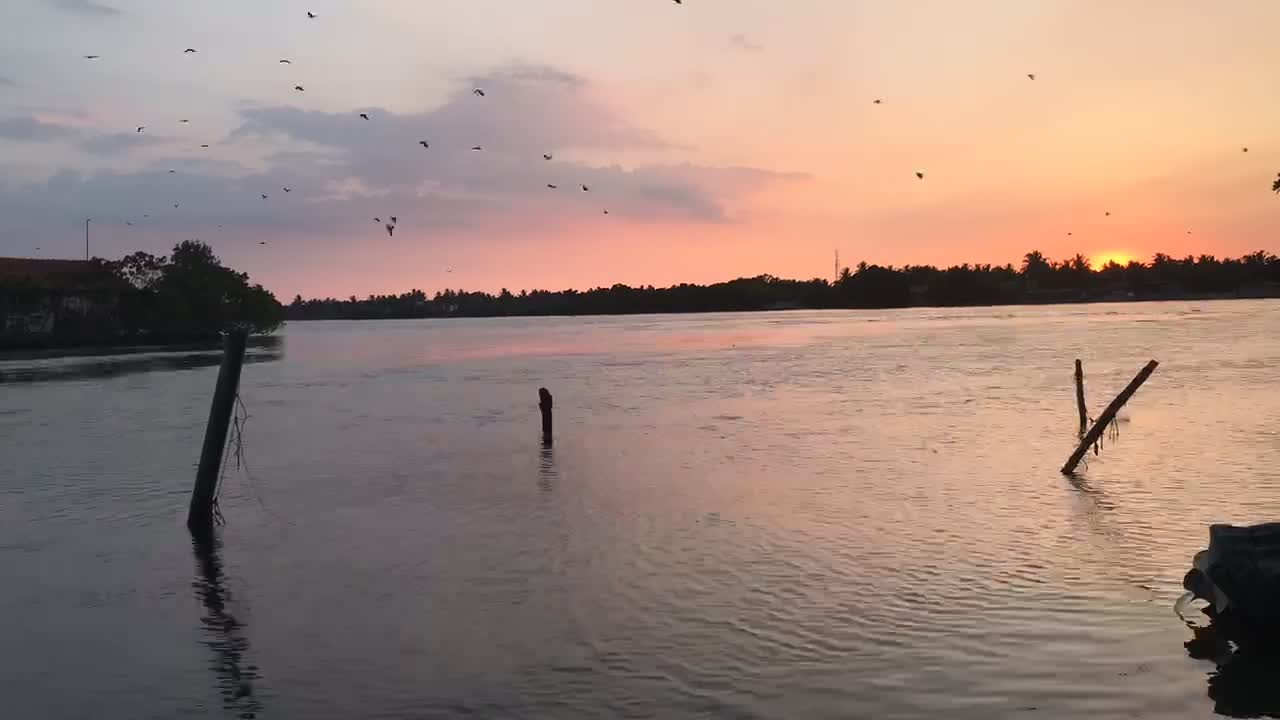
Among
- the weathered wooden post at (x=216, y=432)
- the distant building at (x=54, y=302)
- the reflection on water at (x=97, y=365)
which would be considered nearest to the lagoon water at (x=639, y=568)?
the weathered wooden post at (x=216, y=432)

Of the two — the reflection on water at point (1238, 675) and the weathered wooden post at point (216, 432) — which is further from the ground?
the weathered wooden post at point (216, 432)

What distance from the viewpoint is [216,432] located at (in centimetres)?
1806

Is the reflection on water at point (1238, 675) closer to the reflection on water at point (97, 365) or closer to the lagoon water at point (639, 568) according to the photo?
the lagoon water at point (639, 568)

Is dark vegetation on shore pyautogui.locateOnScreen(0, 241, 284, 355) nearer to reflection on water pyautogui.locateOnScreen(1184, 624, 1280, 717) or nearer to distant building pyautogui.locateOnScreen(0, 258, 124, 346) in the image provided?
distant building pyautogui.locateOnScreen(0, 258, 124, 346)

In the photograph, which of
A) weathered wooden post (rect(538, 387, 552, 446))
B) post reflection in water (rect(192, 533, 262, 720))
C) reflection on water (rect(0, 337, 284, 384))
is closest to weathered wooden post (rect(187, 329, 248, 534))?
post reflection in water (rect(192, 533, 262, 720))

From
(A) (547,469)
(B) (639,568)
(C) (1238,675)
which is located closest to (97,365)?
(A) (547,469)

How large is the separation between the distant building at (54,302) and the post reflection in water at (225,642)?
9283 cm

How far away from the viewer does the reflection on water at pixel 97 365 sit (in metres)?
66.6

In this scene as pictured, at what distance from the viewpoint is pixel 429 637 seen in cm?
1159

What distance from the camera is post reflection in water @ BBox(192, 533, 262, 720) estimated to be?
982 cm

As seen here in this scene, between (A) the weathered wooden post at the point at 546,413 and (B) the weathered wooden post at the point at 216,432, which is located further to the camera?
(A) the weathered wooden post at the point at 546,413

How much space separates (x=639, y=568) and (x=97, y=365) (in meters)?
77.8

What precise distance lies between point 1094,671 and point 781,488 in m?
11.4

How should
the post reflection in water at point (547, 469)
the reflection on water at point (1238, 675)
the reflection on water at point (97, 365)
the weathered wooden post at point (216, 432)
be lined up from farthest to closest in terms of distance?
1. the reflection on water at point (97, 365)
2. the post reflection in water at point (547, 469)
3. the weathered wooden post at point (216, 432)
4. the reflection on water at point (1238, 675)
